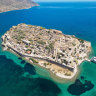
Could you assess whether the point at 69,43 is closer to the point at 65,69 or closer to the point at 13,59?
the point at 65,69

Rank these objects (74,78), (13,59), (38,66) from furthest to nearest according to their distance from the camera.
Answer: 1. (13,59)
2. (38,66)
3. (74,78)

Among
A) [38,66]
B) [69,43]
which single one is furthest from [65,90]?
[69,43]

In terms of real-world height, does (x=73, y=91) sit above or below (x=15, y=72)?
below

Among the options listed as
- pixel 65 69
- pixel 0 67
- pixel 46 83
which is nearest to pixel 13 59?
pixel 0 67

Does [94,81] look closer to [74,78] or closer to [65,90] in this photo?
[74,78]

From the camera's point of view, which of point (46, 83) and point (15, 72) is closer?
point (46, 83)

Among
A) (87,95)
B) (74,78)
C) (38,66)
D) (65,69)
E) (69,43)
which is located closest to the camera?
(87,95)

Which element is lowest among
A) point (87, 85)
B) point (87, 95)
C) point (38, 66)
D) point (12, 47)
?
point (87, 95)
